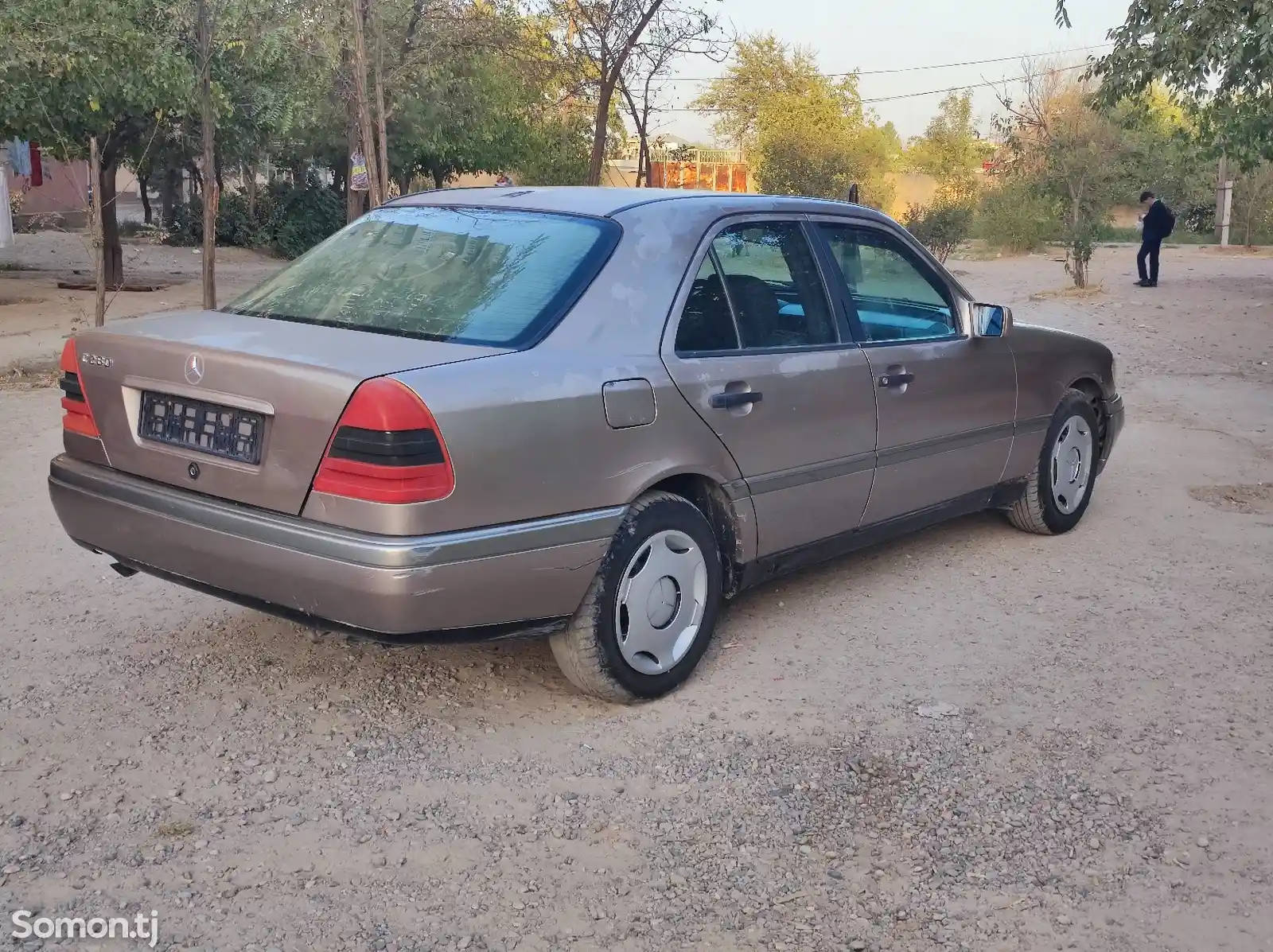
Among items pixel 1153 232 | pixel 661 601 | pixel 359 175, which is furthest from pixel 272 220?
pixel 661 601

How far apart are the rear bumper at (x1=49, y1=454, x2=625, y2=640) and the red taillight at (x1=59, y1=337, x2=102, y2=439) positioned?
175 mm

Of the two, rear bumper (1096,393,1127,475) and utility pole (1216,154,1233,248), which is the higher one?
utility pole (1216,154,1233,248)

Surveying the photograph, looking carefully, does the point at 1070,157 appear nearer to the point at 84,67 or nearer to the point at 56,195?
the point at 84,67

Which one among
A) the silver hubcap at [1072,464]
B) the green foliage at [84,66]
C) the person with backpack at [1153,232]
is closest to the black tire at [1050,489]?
the silver hubcap at [1072,464]

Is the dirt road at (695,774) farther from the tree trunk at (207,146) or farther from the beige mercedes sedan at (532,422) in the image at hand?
the tree trunk at (207,146)

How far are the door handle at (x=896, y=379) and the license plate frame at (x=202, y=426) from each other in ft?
7.87

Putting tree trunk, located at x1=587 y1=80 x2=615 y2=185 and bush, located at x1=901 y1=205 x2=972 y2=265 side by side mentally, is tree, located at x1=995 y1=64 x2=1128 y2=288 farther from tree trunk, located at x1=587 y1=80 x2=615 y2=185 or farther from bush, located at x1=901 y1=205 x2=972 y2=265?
tree trunk, located at x1=587 y1=80 x2=615 y2=185

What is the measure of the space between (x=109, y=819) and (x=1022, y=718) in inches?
107

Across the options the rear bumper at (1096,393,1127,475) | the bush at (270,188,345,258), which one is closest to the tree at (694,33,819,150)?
the bush at (270,188,345,258)

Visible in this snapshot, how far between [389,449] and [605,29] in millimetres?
19554

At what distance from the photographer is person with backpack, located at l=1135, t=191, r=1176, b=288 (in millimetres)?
21906

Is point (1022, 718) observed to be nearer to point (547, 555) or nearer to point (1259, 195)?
point (547, 555)

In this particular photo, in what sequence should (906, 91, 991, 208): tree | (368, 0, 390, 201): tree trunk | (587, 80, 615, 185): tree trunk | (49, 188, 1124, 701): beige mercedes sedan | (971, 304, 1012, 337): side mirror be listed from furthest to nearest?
(906, 91, 991, 208): tree
(587, 80, 615, 185): tree trunk
(368, 0, 390, 201): tree trunk
(971, 304, 1012, 337): side mirror
(49, 188, 1124, 701): beige mercedes sedan

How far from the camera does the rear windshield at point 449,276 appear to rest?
12.8ft
